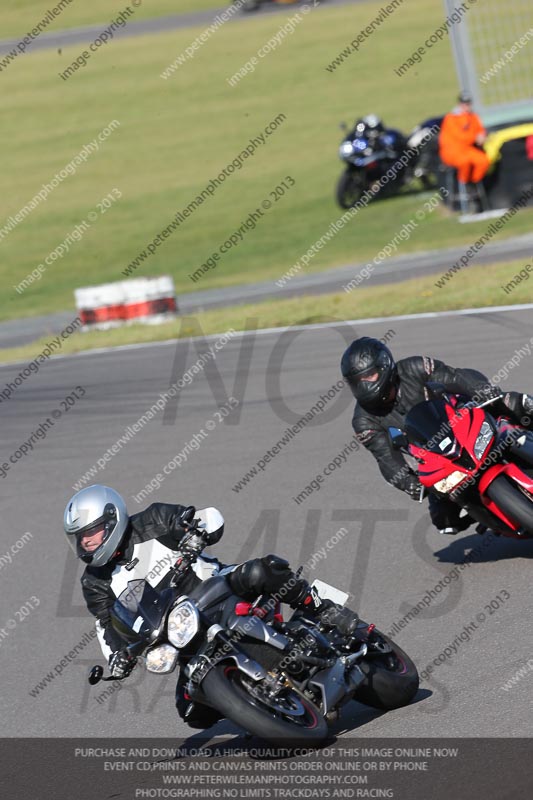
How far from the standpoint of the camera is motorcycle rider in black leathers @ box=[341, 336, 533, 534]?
717 centimetres

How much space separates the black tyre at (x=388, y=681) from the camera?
5.73 m

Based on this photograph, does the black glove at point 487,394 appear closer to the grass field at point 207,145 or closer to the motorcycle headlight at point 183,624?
the motorcycle headlight at point 183,624

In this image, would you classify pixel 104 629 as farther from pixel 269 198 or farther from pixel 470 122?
pixel 269 198

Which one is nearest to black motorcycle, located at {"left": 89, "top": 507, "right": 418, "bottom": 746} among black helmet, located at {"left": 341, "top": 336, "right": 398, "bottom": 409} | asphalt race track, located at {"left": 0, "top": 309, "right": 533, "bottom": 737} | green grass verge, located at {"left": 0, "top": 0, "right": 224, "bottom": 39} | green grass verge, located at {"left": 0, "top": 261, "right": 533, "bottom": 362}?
asphalt race track, located at {"left": 0, "top": 309, "right": 533, "bottom": 737}

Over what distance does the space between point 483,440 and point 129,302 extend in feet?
41.8

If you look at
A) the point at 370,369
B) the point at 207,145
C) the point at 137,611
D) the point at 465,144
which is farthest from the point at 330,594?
the point at 207,145

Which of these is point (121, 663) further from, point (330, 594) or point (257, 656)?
point (330, 594)

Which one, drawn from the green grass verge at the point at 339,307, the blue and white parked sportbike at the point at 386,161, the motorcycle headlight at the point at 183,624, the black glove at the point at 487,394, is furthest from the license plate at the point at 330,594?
the blue and white parked sportbike at the point at 386,161

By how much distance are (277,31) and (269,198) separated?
643 inches

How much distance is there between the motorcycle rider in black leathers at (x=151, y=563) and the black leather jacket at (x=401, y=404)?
5.82 ft

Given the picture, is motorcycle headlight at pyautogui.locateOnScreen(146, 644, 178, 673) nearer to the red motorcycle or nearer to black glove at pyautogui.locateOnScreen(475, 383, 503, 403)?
the red motorcycle

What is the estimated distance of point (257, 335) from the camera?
15.4 metres

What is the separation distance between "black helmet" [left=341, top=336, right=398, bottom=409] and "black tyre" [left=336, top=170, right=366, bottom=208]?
62.9 ft

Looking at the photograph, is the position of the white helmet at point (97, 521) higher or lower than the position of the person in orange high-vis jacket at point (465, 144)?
higher
